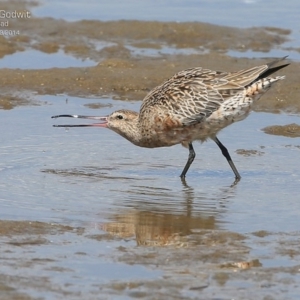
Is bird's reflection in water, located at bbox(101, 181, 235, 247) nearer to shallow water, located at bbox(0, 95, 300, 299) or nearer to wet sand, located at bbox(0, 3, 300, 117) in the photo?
shallow water, located at bbox(0, 95, 300, 299)

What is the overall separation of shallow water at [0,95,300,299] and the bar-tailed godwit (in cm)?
35

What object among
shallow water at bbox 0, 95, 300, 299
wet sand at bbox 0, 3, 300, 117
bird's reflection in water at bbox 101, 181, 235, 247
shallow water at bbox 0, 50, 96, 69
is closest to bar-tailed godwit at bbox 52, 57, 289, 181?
shallow water at bbox 0, 95, 300, 299

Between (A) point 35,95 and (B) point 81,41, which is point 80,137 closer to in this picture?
(A) point 35,95

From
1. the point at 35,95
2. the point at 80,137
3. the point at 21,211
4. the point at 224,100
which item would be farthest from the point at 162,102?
the point at 35,95

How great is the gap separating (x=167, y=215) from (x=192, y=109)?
180cm

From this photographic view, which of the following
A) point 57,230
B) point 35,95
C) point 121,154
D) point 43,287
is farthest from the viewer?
point 35,95

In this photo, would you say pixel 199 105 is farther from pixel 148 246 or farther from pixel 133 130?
pixel 148 246

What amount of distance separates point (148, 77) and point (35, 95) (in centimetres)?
170

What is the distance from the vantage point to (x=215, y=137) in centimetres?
1071

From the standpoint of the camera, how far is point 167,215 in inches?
350

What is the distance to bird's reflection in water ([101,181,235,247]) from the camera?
8164 mm

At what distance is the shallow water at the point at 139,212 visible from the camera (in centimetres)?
697

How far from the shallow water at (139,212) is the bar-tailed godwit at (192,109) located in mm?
354

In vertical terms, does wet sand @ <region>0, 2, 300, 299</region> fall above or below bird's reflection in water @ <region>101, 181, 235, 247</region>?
above
